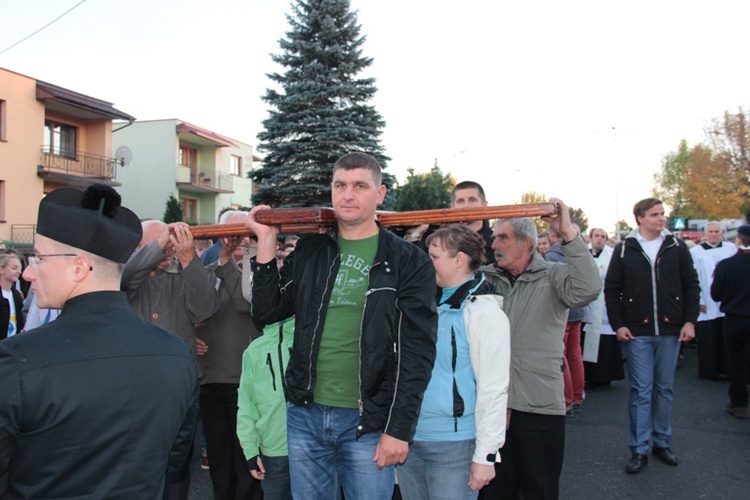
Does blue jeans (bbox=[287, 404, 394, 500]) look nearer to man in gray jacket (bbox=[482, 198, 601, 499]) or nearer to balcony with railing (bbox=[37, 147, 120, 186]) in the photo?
man in gray jacket (bbox=[482, 198, 601, 499])

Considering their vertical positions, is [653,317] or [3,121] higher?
[3,121]

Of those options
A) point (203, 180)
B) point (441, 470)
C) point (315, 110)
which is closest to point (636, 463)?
point (441, 470)

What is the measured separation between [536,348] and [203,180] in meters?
37.4

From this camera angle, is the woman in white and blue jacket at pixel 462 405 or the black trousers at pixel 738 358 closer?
the woman in white and blue jacket at pixel 462 405

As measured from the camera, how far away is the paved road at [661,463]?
16.3 feet

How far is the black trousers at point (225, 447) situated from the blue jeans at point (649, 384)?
351 centimetres

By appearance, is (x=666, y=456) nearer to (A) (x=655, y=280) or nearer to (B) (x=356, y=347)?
(A) (x=655, y=280)

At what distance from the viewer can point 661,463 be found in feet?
18.2

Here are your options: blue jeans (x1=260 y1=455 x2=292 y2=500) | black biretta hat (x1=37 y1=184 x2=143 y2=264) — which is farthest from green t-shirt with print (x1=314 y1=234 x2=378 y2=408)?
black biretta hat (x1=37 y1=184 x2=143 y2=264)

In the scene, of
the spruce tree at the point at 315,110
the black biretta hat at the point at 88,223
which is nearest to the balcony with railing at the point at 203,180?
the spruce tree at the point at 315,110

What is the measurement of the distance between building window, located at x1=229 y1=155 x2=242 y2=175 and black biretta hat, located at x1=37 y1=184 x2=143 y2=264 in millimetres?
41747

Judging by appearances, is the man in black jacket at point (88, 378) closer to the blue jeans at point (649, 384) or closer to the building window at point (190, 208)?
the blue jeans at point (649, 384)

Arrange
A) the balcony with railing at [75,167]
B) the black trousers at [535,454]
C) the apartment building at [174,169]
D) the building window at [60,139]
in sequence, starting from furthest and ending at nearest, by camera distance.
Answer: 1. the apartment building at [174,169]
2. the building window at [60,139]
3. the balcony with railing at [75,167]
4. the black trousers at [535,454]

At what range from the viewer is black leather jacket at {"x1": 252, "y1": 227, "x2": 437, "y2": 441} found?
2656 millimetres
